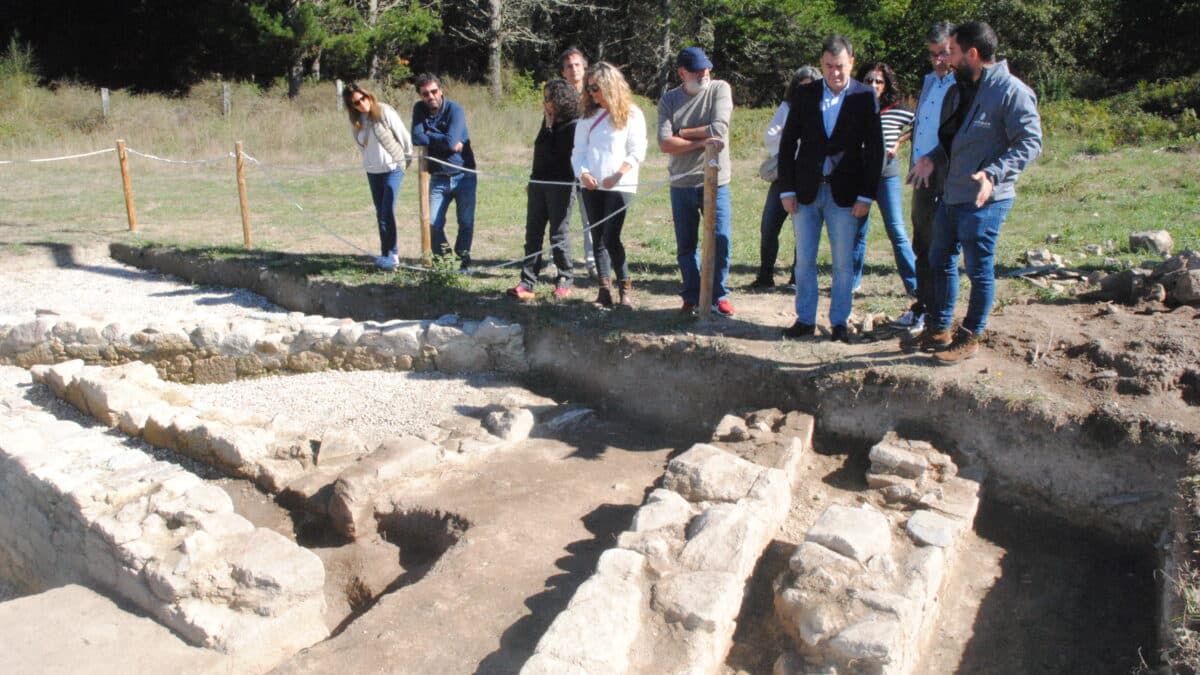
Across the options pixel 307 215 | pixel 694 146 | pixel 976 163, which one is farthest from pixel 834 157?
pixel 307 215

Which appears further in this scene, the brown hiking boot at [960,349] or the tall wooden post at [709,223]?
the tall wooden post at [709,223]

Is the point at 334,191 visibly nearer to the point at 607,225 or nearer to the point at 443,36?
the point at 607,225

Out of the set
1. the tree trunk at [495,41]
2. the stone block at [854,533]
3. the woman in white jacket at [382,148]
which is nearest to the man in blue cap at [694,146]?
the stone block at [854,533]

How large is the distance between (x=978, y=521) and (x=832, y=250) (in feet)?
5.64

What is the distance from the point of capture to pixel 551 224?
7.24 meters

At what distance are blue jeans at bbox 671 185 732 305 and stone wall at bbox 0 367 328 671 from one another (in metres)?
3.10

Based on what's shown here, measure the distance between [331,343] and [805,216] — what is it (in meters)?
3.80

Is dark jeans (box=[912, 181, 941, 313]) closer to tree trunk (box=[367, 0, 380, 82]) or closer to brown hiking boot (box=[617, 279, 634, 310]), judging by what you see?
brown hiking boot (box=[617, 279, 634, 310])

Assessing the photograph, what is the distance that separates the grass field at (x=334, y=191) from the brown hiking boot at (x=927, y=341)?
117 centimetres

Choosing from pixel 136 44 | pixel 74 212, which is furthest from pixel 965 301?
pixel 136 44

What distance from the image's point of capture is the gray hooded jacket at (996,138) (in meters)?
4.68

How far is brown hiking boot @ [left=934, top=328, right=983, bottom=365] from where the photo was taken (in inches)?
203

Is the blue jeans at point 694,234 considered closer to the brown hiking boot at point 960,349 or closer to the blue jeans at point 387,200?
the brown hiking boot at point 960,349

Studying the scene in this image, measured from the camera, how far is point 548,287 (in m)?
7.50
